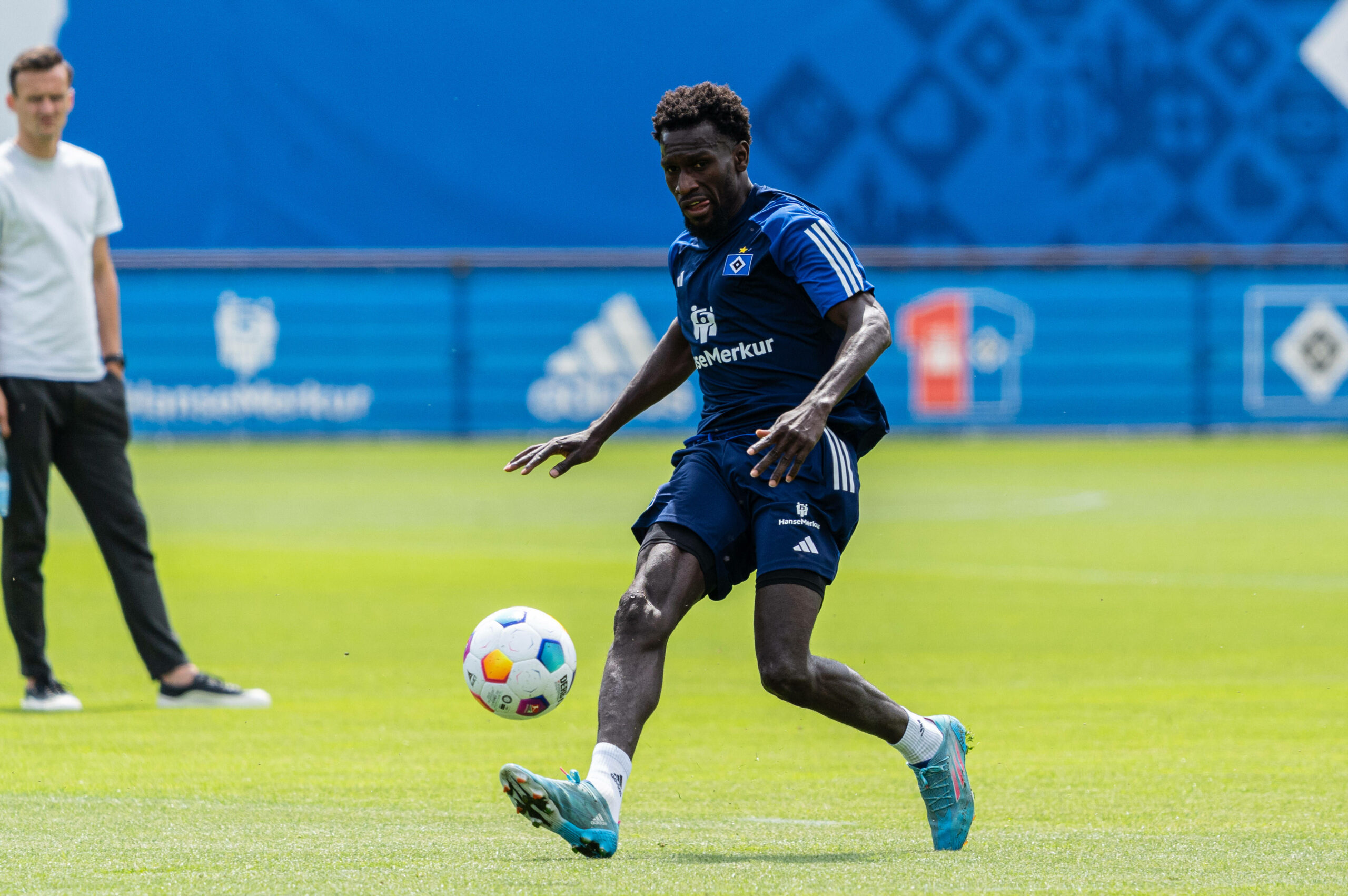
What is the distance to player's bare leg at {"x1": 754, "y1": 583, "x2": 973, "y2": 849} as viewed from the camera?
5.91m

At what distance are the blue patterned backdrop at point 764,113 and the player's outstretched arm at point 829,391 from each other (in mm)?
23867

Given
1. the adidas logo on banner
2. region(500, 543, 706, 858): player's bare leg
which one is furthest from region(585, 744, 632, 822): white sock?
the adidas logo on banner

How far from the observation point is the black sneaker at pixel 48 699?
8969 mm

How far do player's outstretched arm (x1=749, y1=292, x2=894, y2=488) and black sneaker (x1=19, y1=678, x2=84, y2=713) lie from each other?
4185 millimetres

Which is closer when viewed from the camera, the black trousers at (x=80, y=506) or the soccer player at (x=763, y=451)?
the soccer player at (x=763, y=451)

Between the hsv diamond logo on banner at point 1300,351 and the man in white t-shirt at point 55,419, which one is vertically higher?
the man in white t-shirt at point 55,419

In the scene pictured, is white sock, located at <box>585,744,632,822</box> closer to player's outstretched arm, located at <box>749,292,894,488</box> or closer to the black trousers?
player's outstretched arm, located at <box>749,292,894,488</box>

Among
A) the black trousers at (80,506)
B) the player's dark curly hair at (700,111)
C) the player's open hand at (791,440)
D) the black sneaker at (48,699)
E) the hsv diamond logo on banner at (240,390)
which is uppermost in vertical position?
the player's dark curly hair at (700,111)

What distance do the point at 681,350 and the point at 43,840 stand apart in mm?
2461

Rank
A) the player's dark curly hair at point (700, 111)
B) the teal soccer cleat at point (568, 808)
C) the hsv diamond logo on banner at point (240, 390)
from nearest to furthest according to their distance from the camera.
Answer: the teal soccer cleat at point (568, 808) → the player's dark curly hair at point (700, 111) → the hsv diamond logo on banner at point (240, 390)

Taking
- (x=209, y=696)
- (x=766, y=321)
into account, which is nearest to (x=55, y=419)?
(x=209, y=696)

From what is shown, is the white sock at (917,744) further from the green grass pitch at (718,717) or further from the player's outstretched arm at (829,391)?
the player's outstretched arm at (829,391)

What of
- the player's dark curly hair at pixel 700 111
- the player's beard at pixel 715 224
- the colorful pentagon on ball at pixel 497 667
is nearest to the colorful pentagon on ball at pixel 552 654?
the colorful pentagon on ball at pixel 497 667

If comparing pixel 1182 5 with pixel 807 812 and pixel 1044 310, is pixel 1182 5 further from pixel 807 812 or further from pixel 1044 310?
pixel 807 812
